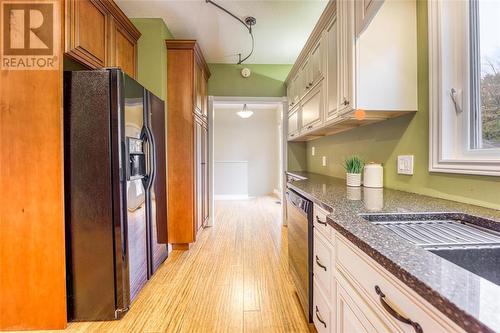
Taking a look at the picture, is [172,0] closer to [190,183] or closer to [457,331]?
[190,183]

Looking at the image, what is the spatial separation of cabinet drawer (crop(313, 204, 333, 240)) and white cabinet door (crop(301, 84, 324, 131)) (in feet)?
3.23

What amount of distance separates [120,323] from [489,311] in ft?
6.17

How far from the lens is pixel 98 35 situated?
176cm

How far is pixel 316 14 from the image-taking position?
2361mm

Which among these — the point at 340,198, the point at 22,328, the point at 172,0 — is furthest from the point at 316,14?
the point at 22,328

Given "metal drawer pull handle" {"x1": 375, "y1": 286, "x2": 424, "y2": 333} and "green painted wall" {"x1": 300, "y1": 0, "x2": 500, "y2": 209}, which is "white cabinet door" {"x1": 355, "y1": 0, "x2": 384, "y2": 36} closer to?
"green painted wall" {"x1": 300, "y1": 0, "x2": 500, "y2": 209}

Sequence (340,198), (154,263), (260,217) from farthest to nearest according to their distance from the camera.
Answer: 1. (260,217)
2. (154,263)
3. (340,198)

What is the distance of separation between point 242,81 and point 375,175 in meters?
2.59

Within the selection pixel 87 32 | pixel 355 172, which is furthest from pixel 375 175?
pixel 87 32

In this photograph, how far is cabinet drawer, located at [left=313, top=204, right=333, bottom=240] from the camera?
1.09 meters

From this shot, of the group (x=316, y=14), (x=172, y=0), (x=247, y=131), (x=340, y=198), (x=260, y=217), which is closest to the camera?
(x=340, y=198)

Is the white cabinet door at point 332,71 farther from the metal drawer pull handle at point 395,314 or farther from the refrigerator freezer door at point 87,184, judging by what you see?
the refrigerator freezer door at point 87,184

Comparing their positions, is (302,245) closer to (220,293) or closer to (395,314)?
(220,293)

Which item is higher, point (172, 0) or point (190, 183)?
point (172, 0)
